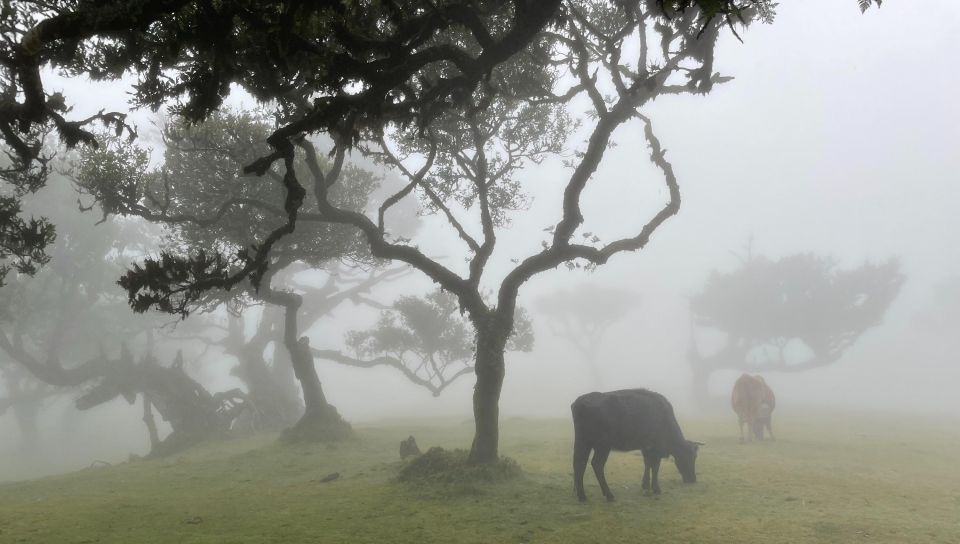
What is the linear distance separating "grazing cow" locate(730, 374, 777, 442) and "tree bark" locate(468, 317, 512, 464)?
44.0 ft

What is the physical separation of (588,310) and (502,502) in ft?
211

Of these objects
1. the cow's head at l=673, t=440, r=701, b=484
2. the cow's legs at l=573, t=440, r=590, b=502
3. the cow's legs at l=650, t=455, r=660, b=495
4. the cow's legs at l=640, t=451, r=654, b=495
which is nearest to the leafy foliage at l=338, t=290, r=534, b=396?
the cow's head at l=673, t=440, r=701, b=484

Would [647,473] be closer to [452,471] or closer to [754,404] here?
[452,471]

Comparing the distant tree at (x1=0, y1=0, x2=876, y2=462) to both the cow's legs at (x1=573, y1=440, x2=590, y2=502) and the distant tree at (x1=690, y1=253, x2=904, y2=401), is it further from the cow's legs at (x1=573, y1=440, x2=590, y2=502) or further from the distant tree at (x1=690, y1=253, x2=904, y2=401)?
the distant tree at (x1=690, y1=253, x2=904, y2=401)

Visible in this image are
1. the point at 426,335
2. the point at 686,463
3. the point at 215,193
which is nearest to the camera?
the point at 686,463

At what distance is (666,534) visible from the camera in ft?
29.3

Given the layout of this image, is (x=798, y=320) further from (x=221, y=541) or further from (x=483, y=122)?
(x=221, y=541)

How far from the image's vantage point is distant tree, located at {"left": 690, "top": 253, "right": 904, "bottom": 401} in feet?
179

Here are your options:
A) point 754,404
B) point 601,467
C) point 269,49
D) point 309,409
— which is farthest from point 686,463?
point 309,409

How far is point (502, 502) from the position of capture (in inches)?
448

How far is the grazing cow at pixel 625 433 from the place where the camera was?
1220cm

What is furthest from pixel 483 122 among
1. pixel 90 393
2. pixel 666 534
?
pixel 90 393

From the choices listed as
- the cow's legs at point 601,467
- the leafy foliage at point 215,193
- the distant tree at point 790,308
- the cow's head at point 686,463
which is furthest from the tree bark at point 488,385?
the distant tree at point 790,308

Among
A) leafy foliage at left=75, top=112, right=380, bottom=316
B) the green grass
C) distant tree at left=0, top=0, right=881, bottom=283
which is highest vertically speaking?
leafy foliage at left=75, top=112, right=380, bottom=316
